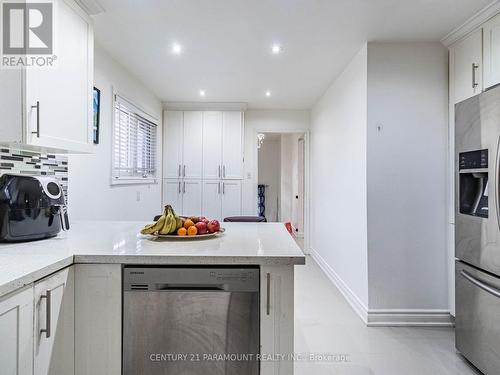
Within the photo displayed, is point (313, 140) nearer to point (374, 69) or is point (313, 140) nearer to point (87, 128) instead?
point (374, 69)

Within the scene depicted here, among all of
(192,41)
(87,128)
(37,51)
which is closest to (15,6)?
(37,51)

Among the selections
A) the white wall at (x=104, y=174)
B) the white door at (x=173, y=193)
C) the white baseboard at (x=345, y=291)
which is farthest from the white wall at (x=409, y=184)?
the white door at (x=173, y=193)

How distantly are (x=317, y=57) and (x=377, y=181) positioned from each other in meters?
1.42

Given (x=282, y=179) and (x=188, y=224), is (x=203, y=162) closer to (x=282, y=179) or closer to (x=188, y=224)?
(x=282, y=179)

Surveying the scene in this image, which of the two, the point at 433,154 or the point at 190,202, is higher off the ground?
the point at 433,154

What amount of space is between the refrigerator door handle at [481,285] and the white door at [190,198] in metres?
3.70

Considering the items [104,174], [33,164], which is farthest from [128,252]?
[104,174]

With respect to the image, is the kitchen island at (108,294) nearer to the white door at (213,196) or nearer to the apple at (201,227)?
the apple at (201,227)

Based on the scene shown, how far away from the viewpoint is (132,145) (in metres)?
3.72

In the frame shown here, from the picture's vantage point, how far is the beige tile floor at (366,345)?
80.4 inches

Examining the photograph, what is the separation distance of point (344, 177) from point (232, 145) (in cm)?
218

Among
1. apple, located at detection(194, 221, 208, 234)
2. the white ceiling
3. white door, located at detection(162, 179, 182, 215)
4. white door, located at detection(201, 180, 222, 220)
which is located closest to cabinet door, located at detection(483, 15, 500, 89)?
the white ceiling

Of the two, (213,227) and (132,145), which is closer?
(213,227)

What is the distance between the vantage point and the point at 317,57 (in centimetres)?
307
